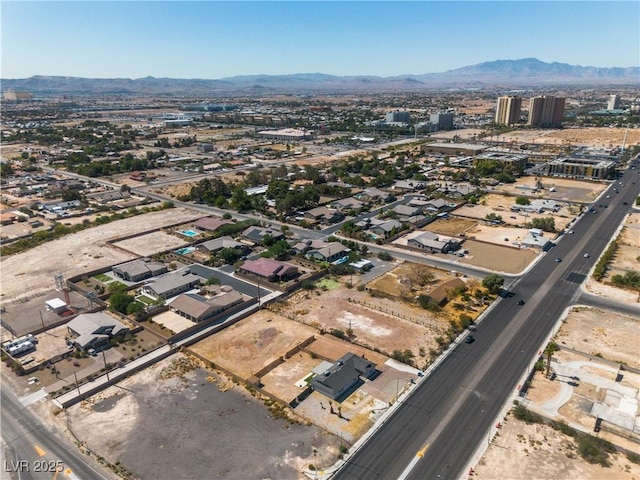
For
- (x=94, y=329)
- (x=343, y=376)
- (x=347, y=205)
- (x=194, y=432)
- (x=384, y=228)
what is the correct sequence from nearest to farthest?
(x=194, y=432)
(x=343, y=376)
(x=94, y=329)
(x=384, y=228)
(x=347, y=205)

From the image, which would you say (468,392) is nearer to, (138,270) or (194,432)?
(194,432)

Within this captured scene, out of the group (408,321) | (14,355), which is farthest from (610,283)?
(14,355)

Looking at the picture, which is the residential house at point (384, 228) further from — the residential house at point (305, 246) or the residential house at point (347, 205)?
the residential house at point (305, 246)

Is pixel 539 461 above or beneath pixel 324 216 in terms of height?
beneath

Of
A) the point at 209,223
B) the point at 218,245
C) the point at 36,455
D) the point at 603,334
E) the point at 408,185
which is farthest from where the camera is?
the point at 408,185

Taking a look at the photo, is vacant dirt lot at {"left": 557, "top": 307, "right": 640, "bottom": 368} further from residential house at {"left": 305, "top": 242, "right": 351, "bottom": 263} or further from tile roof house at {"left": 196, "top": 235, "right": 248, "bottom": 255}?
tile roof house at {"left": 196, "top": 235, "right": 248, "bottom": 255}

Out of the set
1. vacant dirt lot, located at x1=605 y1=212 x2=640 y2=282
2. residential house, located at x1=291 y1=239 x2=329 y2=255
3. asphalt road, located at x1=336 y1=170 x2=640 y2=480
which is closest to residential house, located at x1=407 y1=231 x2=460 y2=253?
asphalt road, located at x1=336 y1=170 x2=640 y2=480

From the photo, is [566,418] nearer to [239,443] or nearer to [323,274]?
[239,443]

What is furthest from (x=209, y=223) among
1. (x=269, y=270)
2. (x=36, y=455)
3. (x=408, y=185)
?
(x=408, y=185)

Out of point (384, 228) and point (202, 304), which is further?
point (384, 228)
